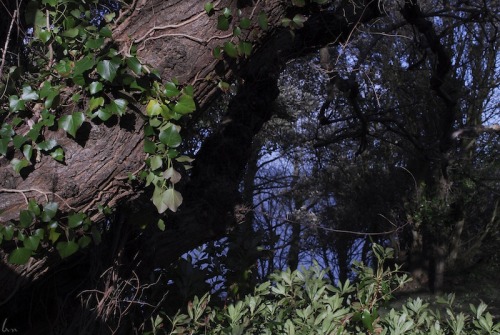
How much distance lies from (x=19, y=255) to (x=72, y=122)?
598 mm

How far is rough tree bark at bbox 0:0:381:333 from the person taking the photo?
2.79 metres

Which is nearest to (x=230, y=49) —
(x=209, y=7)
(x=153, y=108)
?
(x=209, y=7)

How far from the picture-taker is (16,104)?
2.79 meters

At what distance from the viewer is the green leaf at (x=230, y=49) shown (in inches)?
117

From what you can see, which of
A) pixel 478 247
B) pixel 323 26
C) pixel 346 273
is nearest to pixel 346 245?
pixel 346 273

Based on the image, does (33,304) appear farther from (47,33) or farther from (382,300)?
(382,300)

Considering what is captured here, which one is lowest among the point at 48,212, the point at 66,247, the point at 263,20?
the point at 66,247

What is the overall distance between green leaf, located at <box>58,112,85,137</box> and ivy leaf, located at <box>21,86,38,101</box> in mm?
196

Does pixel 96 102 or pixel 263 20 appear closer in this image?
pixel 96 102

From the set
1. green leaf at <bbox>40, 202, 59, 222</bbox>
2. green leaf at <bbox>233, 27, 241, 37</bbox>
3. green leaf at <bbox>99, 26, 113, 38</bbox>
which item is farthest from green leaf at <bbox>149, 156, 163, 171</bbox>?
green leaf at <bbox>233, 27, 241, 37</bbox>

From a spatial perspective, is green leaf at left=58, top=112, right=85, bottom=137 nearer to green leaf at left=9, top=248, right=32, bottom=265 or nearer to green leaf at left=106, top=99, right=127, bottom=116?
green leaf at left=106, top=99, right=127, bottom=116

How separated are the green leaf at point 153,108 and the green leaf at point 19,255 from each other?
0.76 meters

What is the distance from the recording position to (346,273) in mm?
14359

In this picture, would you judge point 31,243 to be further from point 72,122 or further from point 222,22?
point 222,22
